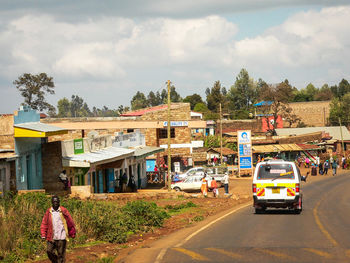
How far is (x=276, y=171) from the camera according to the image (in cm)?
2056

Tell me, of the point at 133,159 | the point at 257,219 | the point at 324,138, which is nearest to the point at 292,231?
the point at 257,219

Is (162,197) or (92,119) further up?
(92,119)

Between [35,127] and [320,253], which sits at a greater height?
[35,127]

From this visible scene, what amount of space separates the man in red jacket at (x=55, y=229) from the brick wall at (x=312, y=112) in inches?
4390

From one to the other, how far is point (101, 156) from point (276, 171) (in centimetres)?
1708

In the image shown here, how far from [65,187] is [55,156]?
8.64 feet

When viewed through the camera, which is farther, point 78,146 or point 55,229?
point 78,146

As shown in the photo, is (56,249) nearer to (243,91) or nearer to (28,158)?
(28,158)

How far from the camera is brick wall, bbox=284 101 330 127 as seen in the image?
117750 millimetres

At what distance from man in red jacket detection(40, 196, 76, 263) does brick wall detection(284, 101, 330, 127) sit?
112 m

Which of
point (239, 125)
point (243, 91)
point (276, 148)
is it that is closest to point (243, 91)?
Answer: point (243, 91)

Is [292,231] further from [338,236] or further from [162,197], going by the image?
[162,197]

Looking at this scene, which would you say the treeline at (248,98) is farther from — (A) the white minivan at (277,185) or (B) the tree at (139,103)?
(A) the white minivan at (277,185)

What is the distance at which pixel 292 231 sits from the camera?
615 inches
